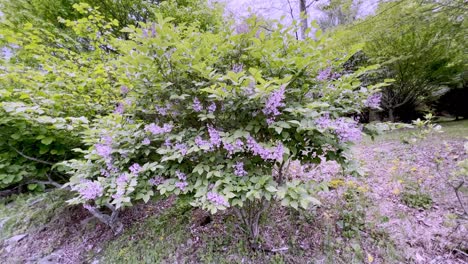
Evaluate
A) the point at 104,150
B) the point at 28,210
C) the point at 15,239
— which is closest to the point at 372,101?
Result: the point at 104,150

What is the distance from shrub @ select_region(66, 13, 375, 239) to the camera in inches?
51.7

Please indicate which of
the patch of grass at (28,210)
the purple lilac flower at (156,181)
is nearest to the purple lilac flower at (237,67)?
the purple lilac flower at (156,181)

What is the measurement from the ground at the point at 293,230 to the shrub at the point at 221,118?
0.46 m

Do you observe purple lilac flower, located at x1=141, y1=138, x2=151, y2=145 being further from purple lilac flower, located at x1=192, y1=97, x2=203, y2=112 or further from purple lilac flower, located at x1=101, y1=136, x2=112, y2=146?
purple lilac flower, located at x1=192, y1=97, x2=203, y2=112

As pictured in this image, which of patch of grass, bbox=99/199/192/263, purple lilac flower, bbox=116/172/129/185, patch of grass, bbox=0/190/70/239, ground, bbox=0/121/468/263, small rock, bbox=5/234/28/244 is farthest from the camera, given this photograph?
patch of grass, bbox=0/190/70/239

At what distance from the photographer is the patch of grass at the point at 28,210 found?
2.68 metres

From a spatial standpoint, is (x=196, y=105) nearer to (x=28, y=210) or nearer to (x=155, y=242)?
(x=155, y=242)

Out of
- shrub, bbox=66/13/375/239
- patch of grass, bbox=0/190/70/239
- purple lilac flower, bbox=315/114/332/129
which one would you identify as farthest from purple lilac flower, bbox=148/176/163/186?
patch of grass, bbox=0/190/70/239

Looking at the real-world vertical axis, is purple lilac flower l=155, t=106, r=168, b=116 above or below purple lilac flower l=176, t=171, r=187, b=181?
above

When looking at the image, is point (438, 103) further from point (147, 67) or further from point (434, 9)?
point (147, 67)

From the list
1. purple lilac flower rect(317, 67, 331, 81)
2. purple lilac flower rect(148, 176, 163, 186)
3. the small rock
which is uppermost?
purple lilac flower rect(317, 67, 331, 81)

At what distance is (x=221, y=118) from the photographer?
1.57 meters

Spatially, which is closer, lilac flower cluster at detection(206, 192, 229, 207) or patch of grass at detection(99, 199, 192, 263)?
lilac flower cluster at detection(206, 192, 229, 207)

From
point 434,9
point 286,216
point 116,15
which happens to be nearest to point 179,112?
point 286,216
